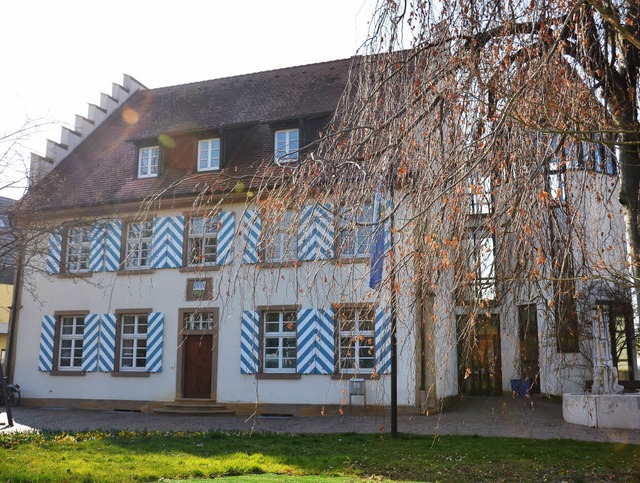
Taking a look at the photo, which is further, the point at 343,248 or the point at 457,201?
the point at 343,248

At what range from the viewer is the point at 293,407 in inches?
648

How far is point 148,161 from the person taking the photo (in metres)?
19.8

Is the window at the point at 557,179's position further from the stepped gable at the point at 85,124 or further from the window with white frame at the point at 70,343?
the stepped gable at the point at 85,124

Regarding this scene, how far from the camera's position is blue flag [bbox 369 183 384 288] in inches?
190

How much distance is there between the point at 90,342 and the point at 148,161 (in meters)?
5.07

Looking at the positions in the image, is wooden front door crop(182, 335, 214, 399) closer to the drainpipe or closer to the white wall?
the white wall

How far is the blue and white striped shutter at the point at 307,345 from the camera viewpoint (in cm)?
1644

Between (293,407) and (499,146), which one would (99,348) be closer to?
(293,407)

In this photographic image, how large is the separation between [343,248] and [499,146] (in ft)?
4.15

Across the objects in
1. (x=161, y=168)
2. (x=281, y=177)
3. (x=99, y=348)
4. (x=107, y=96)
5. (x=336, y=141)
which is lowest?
(x=99, y=348)

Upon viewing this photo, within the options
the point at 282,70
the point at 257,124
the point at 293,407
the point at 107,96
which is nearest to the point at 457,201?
the point at 293,407

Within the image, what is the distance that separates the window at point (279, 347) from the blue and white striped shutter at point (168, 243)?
2808 millimetres

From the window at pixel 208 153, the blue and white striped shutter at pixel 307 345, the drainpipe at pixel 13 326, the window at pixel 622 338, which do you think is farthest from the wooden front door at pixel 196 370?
the window at pixel 622 338

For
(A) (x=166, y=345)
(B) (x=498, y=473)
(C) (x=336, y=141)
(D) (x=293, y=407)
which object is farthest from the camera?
(A) (x=166, y=345)
